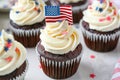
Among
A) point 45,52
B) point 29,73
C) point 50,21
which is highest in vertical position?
point 50,21

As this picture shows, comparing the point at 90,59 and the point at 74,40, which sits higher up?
the point at 74,40

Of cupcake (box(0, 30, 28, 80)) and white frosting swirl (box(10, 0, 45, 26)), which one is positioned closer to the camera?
cupcake (box(0, 30, 28, 80))

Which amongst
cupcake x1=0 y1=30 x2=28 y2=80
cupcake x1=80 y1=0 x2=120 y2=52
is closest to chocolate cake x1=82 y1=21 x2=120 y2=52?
cupcake x1=80 y1=0 x2=120 y2=52

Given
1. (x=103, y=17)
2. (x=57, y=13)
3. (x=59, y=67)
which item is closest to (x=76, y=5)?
(x=103, y=17)

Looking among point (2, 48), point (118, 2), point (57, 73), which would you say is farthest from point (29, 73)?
point (118, 2)

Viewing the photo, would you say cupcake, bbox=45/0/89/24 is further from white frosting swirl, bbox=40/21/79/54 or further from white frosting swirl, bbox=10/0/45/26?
white frosting swirl, bbox=40/21/79/54

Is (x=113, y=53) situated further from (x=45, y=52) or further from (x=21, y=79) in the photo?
(x=21, y=79)
